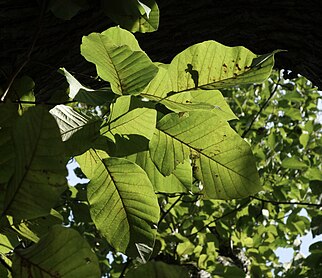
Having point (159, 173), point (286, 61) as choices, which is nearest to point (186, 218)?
point (286, 61)

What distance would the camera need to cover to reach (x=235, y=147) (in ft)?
2.31

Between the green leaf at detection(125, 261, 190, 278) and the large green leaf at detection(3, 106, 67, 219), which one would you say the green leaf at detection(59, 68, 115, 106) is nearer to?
the large green leaf at detection(3, 106, 67, 219)

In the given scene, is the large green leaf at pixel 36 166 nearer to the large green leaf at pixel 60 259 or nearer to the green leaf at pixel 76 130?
the large green leaf at pixel 60 259

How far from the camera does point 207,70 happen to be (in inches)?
26.3

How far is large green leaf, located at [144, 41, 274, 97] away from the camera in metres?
0.65

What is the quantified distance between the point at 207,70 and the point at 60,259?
344mm

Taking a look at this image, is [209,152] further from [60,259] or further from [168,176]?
[60,259]

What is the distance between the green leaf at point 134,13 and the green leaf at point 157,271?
55cm

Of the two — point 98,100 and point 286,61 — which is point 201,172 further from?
point 286,61

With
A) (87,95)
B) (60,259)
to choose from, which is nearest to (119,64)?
(87,95)

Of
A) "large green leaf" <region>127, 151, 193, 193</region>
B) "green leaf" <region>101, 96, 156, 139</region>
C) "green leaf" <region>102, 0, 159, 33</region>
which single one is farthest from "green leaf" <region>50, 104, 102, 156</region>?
"green leaf" <region>102, 0, 159, 33</region>

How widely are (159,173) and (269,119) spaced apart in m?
4.48

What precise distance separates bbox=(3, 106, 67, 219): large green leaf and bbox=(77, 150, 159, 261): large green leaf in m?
0.23

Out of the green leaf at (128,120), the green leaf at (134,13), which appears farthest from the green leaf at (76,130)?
the green leaf at (134,13)
